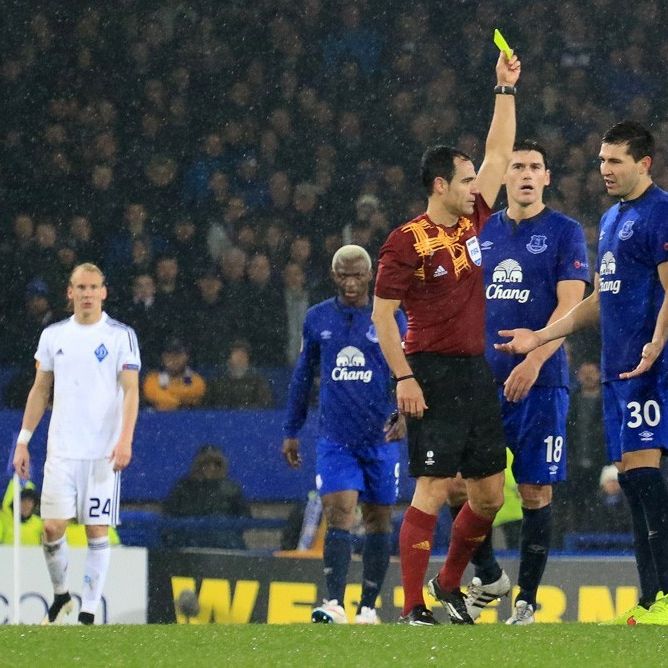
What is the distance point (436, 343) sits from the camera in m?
5.84

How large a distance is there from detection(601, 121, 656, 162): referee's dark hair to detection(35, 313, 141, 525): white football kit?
2.98 m

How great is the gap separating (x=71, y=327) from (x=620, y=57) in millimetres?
7972

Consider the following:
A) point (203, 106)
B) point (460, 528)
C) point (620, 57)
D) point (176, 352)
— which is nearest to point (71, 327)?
point (460, 528)

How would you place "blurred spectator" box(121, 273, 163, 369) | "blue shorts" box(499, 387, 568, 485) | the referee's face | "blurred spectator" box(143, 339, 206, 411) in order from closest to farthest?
the referee's face
"blue shorts" box(499, 387, 568, 485)
"blurred spectator" box(143, 339, 206, 411)
"blurred spectator" box(121, 273, 163, 369)

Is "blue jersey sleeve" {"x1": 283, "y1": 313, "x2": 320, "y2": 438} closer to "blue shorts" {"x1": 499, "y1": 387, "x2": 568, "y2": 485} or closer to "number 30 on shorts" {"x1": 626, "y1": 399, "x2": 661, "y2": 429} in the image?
"blue shorts" {"x1": 499, "y1": 387, "x2": 568, "y2": 485}

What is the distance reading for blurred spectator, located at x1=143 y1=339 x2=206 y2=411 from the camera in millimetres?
11266

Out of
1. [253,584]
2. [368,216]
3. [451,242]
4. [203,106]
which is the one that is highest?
[203,106]

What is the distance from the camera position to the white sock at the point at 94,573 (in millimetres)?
7781

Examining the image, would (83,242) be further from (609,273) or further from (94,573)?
(609,273)

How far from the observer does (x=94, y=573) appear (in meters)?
7.90

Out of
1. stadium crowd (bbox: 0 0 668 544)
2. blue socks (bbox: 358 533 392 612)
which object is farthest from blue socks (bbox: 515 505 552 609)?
stadium crowd (bbox: 0 0 668 544)

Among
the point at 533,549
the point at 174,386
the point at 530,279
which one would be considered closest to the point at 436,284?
the point at 530,279

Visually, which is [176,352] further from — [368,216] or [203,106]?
[203,106]

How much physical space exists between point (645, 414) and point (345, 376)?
2360 mm
